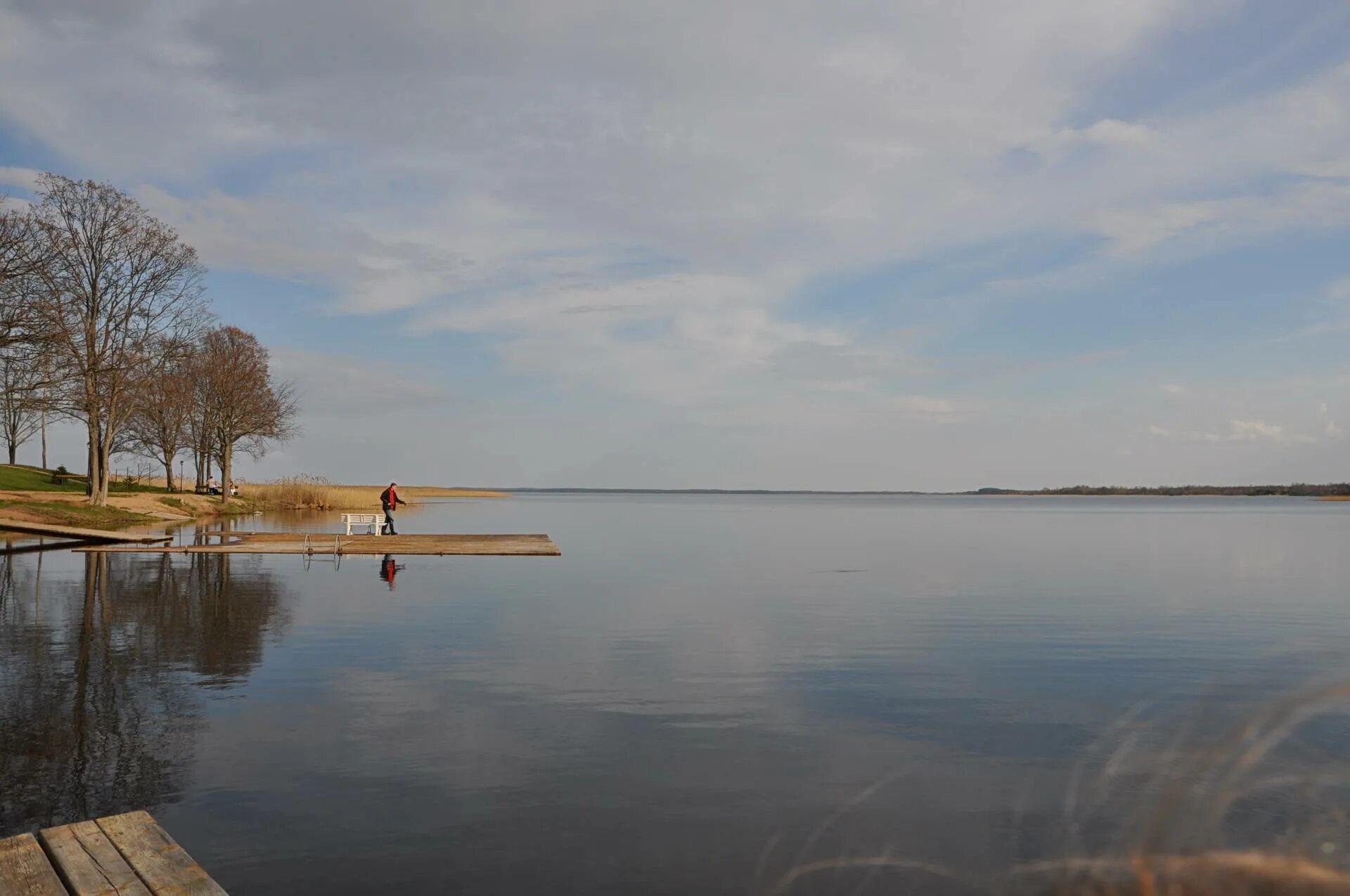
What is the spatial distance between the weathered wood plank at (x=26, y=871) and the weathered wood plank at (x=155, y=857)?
404 millimetres

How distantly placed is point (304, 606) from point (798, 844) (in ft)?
50.6

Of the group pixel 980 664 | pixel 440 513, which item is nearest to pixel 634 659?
pixel 980 664

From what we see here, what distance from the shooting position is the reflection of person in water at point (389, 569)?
25266 mm

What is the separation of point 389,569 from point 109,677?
16007 mm

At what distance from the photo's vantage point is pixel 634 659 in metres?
14.9

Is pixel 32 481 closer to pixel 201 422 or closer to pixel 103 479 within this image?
pixel 201 422

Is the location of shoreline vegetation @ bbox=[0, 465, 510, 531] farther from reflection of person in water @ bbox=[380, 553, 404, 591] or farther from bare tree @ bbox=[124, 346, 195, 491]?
reflection of person in water @ bbox=[380, 553, 404, 591]

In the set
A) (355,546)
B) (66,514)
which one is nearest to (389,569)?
(355,546)

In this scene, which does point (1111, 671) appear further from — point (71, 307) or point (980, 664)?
point (71, 307)

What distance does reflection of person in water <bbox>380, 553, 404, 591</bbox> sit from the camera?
995 inches

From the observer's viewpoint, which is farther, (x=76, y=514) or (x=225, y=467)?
(x=225, y=467)

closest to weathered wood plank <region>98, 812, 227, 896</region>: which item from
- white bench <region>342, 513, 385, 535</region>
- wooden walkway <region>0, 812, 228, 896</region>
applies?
wooden walkway <region>0, 812, 228, 896</region>

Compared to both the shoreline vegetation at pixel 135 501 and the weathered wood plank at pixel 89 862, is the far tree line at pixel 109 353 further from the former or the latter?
the weathered wood plank at pixel 89 862

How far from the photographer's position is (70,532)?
107ft
